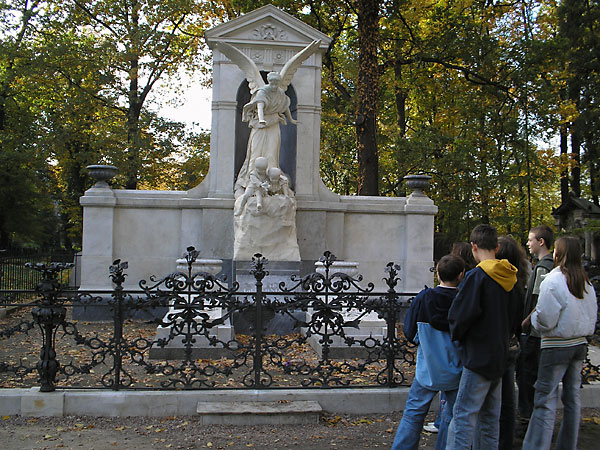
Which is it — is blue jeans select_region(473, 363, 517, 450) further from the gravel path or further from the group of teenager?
the gravel path

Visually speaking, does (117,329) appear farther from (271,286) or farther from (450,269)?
(271,286)

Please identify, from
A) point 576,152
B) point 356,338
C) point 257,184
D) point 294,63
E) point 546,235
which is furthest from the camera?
point 576,152

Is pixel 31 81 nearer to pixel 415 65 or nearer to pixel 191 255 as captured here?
pixel 415 65

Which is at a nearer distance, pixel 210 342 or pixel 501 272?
pixel 501 272

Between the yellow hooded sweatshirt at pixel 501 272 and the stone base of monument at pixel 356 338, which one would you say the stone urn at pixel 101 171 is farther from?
the yellow hooded sweatshirt at pixel 501 272

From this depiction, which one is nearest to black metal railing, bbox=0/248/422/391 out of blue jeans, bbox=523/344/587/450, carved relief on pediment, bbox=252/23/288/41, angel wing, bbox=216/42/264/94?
blue jeans, bbox=523/344/587/450

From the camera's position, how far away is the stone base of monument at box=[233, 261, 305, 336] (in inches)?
360

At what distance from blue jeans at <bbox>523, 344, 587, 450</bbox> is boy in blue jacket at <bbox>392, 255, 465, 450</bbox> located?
733 millimetres

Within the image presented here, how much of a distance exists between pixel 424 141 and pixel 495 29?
6.15 m

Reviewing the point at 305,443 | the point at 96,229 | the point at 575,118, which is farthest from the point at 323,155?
the point at 305,443

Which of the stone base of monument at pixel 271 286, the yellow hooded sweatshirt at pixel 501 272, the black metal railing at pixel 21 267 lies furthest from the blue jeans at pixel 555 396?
the black metal railing at pixel 21 267

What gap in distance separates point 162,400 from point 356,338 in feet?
10.2

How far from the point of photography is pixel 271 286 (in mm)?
9805

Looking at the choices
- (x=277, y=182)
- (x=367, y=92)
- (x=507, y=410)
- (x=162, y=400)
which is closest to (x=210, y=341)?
(x=162, y=400)
